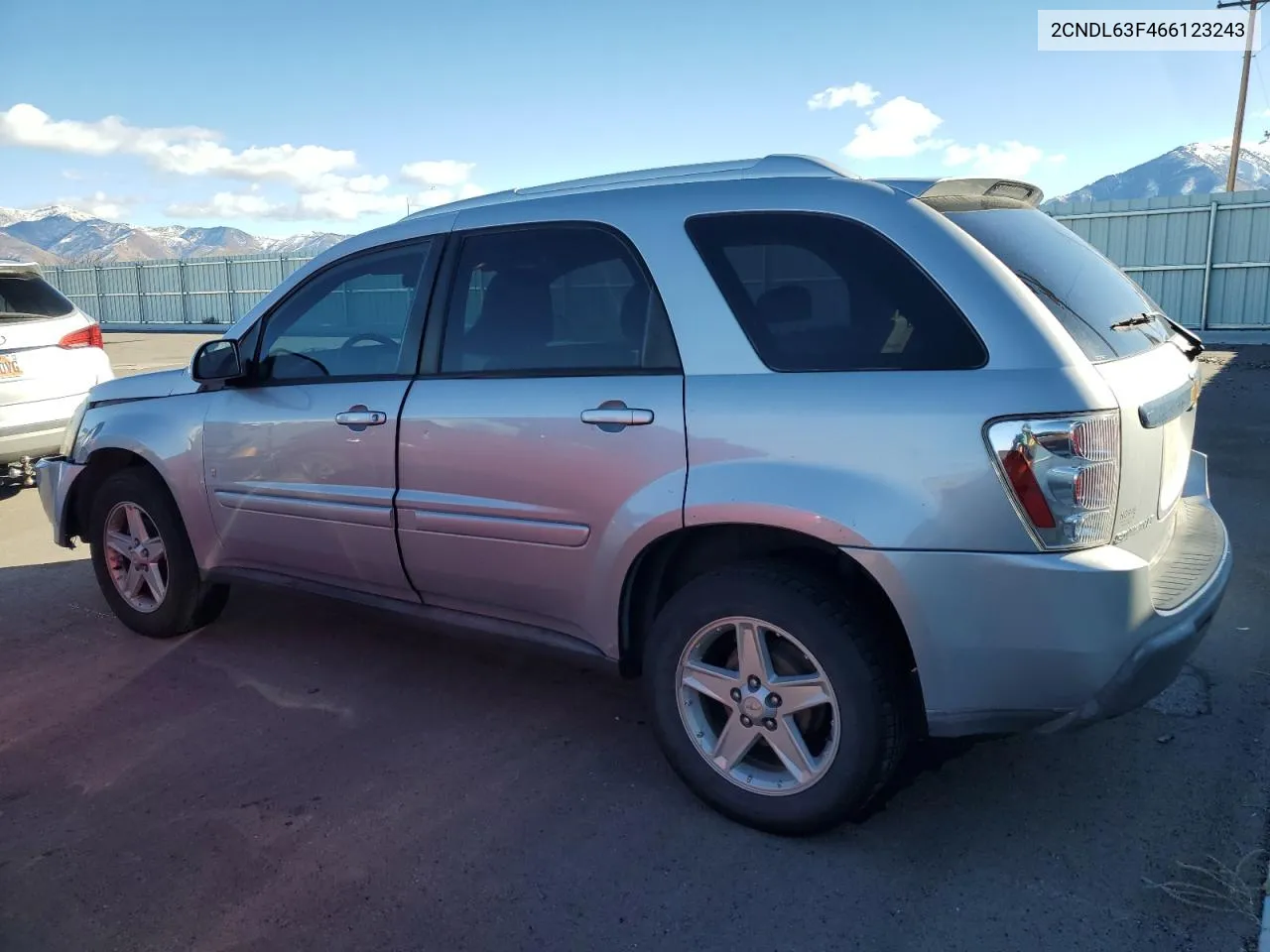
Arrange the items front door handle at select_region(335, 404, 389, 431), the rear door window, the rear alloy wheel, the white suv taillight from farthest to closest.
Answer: front door handle at select_region(335, 404, 389, 431)
the rear door window
the rear alloy wheel
the white suv taillight

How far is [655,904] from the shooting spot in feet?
8.35

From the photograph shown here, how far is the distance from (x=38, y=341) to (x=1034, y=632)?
681 cm

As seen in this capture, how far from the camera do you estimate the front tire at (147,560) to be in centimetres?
431

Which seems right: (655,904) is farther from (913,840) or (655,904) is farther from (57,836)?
(57,836)

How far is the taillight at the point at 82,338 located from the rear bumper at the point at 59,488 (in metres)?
2.60

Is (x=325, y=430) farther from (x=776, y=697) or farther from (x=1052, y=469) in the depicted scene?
(x=1052, y=469)

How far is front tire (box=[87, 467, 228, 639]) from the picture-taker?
4.31 metres

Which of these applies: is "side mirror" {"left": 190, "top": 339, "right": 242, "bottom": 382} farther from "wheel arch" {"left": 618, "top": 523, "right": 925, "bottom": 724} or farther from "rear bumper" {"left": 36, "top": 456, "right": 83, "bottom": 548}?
"wheel arch" {"left": 618, "top": 523, "right": 925, "bottom": 724}

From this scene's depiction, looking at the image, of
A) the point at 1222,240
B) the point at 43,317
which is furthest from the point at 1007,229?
the point at 1222,240

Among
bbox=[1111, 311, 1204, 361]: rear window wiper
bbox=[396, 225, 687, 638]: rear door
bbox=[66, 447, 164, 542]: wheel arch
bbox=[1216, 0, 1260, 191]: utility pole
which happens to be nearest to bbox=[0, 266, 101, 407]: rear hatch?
bbox=[66, 447, 164, 542]: wheel arch

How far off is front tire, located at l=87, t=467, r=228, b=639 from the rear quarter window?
2.76 m

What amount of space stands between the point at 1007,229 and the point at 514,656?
254cm

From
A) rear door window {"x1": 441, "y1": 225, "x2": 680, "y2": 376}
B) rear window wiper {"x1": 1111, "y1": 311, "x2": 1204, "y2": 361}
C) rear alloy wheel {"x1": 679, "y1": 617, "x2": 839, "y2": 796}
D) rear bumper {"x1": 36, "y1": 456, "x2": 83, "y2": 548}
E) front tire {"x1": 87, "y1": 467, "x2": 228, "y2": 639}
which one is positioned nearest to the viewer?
rear alloy wheel {"x1": 679, "y1": 617, "x2": 839, "y2": 796}

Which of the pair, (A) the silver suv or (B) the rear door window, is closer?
(A) the silver suv
